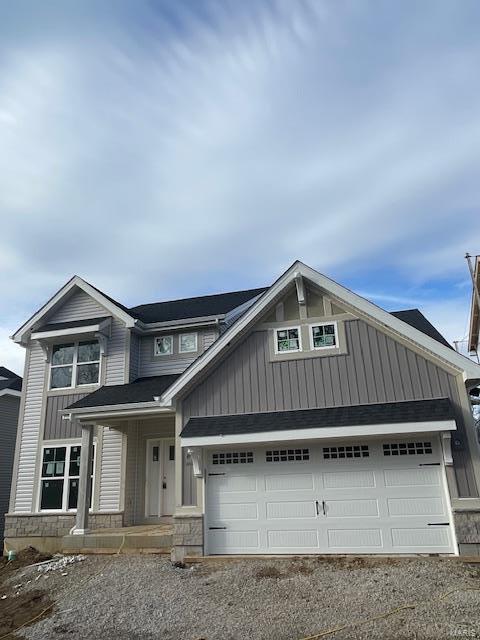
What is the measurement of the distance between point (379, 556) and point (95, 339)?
9.62m

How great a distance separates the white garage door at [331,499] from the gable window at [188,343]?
14.8ft

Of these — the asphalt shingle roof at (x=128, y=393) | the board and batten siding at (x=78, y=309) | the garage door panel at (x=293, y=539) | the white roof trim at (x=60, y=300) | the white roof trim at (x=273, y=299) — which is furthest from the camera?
the board and batten siding at (x=78, y=309)

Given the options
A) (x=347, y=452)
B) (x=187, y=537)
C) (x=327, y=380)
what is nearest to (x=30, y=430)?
(x=187, y=537)

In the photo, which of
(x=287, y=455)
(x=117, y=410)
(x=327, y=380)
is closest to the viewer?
(x=287, y=455)

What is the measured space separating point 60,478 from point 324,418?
318 inches

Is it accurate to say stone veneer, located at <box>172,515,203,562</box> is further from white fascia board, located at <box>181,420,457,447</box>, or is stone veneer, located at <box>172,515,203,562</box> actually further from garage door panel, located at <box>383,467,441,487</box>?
garage door panel, located at <box>383,467,441,487</box>

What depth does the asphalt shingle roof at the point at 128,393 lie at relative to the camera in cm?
1216

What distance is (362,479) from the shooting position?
9.60 metres

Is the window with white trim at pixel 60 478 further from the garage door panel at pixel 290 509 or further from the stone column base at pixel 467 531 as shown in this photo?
the stone column base at pixel 467 531

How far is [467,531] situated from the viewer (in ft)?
28.5

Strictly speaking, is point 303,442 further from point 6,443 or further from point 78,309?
point 6,443

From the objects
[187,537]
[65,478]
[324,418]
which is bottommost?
[187,537]

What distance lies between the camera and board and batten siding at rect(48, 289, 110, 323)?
15079 millimetres

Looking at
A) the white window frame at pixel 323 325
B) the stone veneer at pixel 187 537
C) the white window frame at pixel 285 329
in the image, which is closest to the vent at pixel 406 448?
the white window frame at pixel 323 325
